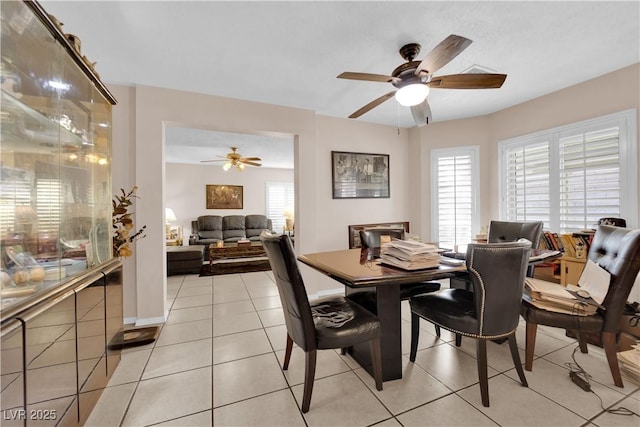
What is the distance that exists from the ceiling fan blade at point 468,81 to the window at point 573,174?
1.88 meters

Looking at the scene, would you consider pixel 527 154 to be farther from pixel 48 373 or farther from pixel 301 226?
pixel 48 373

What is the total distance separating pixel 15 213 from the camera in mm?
1038

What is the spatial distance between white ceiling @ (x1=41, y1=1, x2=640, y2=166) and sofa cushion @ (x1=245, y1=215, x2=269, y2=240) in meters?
4.93

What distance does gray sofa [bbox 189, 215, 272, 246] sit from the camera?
22.4ft

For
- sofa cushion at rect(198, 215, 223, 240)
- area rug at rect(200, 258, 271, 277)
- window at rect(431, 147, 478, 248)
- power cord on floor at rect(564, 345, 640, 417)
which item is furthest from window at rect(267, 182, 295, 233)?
power cord on floor at rect(564, 345, 640, 417)

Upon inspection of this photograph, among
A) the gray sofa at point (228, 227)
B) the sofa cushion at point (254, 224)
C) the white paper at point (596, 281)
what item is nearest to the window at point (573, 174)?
the white paper at point (596, 281)

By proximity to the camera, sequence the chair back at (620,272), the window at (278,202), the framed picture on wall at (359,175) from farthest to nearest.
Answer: the window at (278,202)
the framed picture on wall at (359,175)
the chair back at (620,272)

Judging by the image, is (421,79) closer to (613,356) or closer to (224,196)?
(613,356)

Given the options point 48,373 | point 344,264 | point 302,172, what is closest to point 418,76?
point 344,264

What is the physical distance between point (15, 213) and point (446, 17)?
8.85 ft

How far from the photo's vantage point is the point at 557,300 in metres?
1.72

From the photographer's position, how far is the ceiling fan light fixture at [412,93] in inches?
72.8

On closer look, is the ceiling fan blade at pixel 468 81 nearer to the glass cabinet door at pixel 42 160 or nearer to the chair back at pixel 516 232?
the chair back at pixel 516 232

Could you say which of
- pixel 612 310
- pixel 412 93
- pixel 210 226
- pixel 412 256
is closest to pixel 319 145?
pixel 412 93
